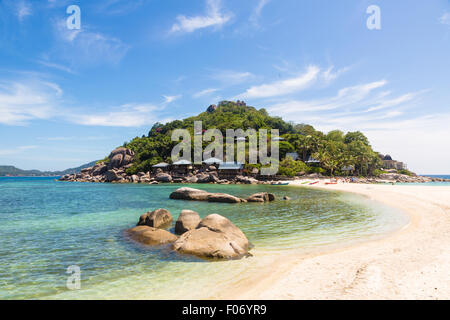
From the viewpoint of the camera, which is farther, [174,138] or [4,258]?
[174,138]

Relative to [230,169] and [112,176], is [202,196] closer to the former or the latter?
[230,169]

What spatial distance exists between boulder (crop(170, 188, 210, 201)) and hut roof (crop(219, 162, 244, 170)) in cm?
3433

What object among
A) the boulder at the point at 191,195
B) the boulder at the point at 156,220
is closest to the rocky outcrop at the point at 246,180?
the boulder at the point at 191,195

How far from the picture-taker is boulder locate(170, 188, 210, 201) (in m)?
23.8

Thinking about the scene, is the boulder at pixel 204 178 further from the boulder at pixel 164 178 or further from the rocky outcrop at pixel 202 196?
the rocky outcrop at pixel 202 196

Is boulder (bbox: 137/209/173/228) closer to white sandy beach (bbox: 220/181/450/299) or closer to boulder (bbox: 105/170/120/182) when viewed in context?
white sandy beach (bbox: 220/181/450/299)

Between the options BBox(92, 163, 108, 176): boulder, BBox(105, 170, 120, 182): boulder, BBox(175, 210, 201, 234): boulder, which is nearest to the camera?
BBox(175, 210, 201, 234): boulder

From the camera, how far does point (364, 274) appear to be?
19.2 feet

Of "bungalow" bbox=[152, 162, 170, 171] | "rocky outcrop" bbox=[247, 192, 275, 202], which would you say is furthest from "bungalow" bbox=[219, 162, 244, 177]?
"rocky outcrop" bbox=[247, 192, 275, 202]
